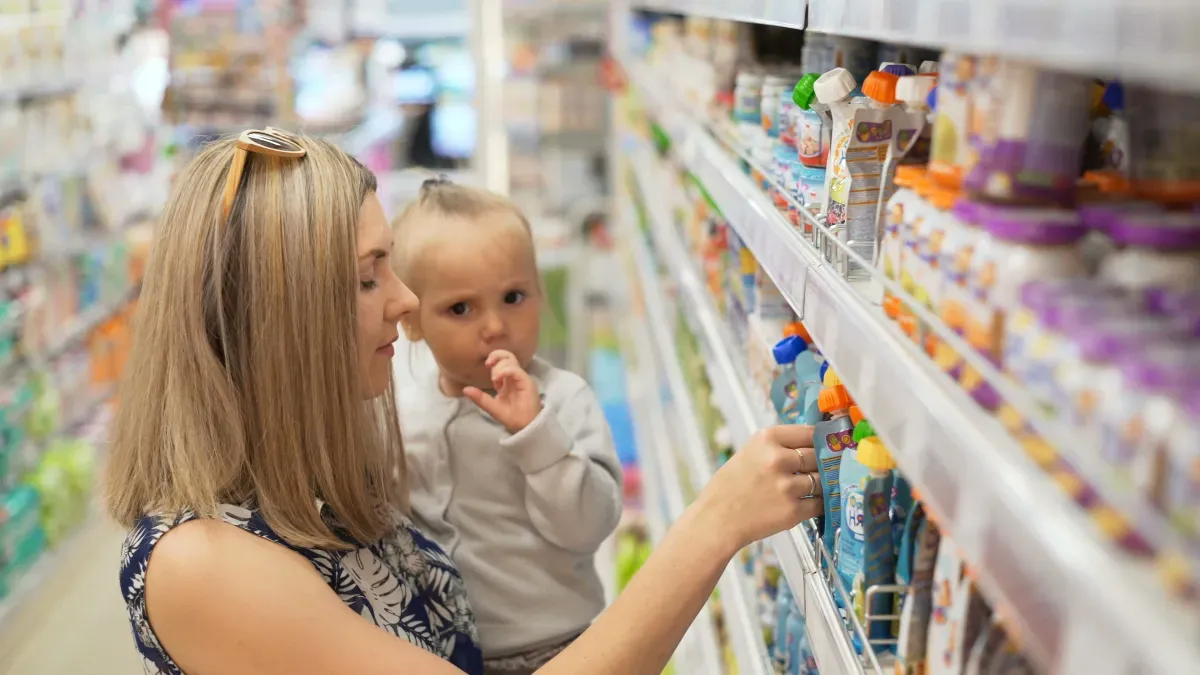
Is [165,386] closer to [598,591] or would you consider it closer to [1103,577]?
[598,591]

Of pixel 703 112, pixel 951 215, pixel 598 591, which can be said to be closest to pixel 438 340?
pixel 598 591

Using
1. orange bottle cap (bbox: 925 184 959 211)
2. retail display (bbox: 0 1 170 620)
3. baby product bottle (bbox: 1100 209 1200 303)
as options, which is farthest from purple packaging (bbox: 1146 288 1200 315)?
retail display (bbox: 0 1 170 620)

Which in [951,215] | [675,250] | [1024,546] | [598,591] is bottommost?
[598,591]

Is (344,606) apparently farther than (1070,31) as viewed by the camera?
Yes

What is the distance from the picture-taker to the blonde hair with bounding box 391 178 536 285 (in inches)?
73.7

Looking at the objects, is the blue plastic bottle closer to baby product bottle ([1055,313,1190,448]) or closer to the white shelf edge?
the white shelf edge

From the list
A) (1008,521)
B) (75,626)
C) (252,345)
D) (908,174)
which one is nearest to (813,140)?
(908,174)

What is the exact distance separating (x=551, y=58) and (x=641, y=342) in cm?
258

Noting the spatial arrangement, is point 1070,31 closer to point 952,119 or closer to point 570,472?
point 952,119

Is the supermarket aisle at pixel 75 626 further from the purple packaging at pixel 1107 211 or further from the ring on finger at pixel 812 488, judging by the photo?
the purple packaging at pixel 1107 211

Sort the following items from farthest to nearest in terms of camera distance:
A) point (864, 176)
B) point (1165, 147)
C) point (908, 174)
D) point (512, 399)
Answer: point (512, 399) < point (864, 176) < point (908, 174) < point (1165, 147)

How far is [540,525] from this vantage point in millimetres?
1774

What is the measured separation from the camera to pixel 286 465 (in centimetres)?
137

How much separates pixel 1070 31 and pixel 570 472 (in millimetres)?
1193
